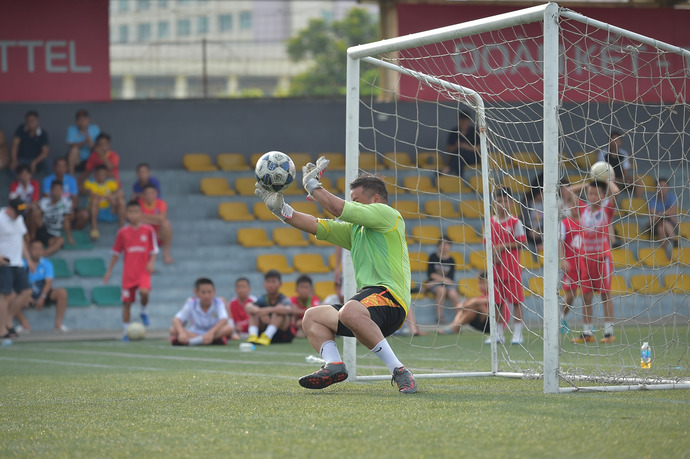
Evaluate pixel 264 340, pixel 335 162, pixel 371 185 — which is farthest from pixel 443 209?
pixel 371 185

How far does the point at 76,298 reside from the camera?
17.0 meters

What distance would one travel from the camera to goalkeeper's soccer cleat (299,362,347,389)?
277 inches

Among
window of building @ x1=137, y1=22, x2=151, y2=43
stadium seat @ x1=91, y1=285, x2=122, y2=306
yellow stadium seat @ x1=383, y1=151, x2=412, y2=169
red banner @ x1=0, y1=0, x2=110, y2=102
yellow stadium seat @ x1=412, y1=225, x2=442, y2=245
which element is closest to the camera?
stadium seat @ x1=91, y1=285, x2=122, y2=306

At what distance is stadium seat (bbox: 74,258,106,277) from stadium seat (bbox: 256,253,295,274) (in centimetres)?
302

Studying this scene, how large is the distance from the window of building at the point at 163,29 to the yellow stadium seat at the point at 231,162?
13.8 metres

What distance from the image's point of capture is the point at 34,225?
56.6 ft

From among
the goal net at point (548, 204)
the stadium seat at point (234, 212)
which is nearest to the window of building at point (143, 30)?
the goal net at point (548, 204)

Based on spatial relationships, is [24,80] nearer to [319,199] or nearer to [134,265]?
[134,265]

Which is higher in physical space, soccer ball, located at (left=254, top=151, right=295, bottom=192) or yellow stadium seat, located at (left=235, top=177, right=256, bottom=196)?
yellow stadium seat, located at (left=235, top=177, right=256, bottom=196)

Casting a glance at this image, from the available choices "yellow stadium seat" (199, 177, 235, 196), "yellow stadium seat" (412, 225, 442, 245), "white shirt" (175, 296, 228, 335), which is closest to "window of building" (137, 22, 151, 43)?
"yellow stadium seat" (199, 177, 235, 196)

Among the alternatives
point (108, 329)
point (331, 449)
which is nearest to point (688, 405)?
point (331, 449)

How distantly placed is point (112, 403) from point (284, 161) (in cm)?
223

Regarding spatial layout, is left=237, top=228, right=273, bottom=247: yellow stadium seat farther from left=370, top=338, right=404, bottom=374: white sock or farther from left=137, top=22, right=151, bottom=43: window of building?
left=137, top=22, right=151, bottom=43: window of building

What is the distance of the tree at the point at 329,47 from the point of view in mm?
45375
